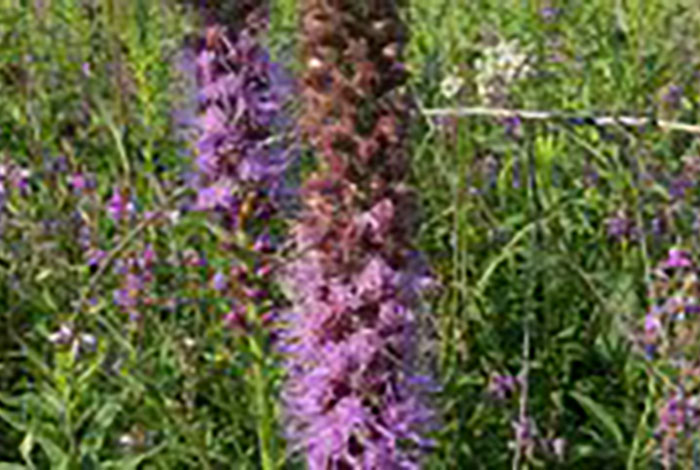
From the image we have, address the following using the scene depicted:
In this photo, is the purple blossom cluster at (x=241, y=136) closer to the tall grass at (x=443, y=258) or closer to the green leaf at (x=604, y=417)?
the tall grass at (x=443, y=258)

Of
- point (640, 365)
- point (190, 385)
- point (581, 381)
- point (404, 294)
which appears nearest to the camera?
point (404, 294)

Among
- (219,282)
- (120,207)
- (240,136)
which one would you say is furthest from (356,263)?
(120,207)

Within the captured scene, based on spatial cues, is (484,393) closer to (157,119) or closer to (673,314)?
(673,314)

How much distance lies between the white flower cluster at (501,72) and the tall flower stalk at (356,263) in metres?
1.90

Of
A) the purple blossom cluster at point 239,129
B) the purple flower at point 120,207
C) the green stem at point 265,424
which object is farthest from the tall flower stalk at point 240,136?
the green stem at point 265,424

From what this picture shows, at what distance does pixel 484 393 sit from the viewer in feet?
8.82

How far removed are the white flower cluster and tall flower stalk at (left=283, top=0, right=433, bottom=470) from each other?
190cm

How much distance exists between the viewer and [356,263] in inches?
63.9

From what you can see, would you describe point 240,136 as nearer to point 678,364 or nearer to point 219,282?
point 219,282

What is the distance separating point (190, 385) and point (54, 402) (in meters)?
0.24

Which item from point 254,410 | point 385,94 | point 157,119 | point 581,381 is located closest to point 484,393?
point 581,381

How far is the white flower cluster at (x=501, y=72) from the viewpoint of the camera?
147 inches

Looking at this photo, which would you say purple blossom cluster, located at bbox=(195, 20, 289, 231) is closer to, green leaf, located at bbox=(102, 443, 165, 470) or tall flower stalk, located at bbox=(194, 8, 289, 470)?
tall flower stalk, located at bbox=(194, 8, 289, 470)

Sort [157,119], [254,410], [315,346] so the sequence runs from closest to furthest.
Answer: [315,346], [254,410], [157,119]
